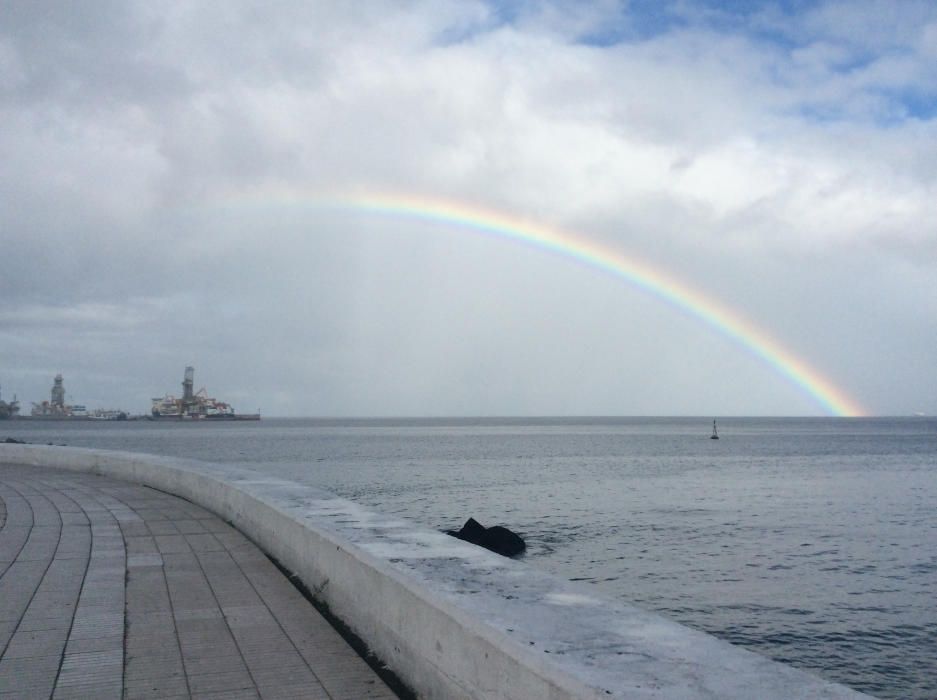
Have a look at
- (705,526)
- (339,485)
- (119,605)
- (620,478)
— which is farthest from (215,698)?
(620,478)

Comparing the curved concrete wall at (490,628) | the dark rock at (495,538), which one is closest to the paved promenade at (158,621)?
the curved concrete wall at (490,628)

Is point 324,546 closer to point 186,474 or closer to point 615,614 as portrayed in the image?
point 615,614

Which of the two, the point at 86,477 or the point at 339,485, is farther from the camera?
the point at 339,485

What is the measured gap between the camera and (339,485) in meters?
48.9

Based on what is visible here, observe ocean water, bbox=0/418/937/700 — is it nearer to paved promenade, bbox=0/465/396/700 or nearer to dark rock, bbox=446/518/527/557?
dark rock, bbox=446/518/527/557

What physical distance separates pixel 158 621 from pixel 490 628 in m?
3.34

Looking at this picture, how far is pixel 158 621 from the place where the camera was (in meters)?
6.11

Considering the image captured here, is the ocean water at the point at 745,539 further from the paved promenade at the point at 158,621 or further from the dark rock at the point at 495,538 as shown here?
the paved promenade at the point at 158,621

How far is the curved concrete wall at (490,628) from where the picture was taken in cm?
320

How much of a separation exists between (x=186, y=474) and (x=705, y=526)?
23289 mm

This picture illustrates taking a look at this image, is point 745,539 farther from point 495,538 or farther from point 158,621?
point 158,621

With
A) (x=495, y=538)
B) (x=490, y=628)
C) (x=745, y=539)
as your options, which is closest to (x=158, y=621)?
(x=490, y=628)

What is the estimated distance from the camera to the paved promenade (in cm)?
480

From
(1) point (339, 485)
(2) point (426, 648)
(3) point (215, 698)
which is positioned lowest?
(1) point (339, 485)
